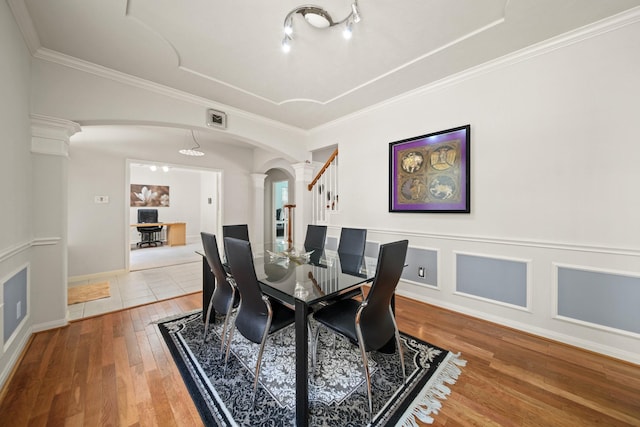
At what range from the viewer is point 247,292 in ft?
5.10

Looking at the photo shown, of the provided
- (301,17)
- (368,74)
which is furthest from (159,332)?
(368,74)

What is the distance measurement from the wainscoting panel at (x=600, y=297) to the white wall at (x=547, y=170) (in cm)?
7

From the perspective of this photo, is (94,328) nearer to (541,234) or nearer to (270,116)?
(270,116)

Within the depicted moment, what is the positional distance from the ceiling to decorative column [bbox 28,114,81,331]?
0.75 meters

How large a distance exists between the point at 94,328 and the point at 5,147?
1.76 m

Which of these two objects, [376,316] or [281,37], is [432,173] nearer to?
[376,316]

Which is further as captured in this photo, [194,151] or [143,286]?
[194,151]

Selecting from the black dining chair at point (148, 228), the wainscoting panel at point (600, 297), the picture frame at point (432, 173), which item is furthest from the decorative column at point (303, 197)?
the black dining chair at point (148, 228)

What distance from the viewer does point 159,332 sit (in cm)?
227

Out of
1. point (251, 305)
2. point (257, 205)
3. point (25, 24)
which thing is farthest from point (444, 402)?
point (257, 205)

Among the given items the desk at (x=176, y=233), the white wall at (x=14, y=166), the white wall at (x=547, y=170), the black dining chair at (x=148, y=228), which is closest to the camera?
the white wall at (x=14, y=166)

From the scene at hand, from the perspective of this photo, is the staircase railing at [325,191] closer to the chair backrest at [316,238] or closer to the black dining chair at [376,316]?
the chair backrest at [316,238]

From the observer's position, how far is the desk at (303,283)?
1.29 metres

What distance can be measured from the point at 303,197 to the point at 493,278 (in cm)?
312
